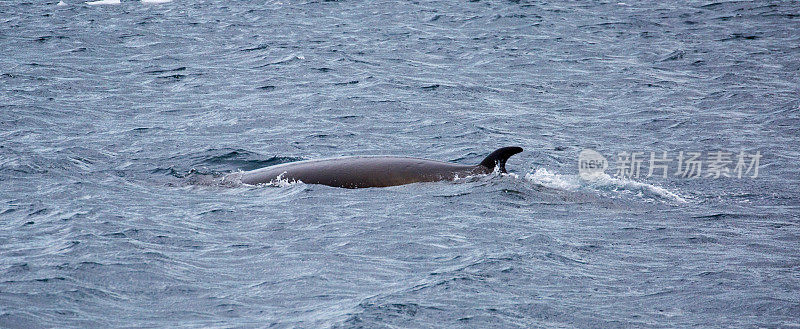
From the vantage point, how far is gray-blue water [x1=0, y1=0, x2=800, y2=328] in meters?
7.48

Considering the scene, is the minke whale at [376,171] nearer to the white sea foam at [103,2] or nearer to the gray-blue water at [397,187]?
the gray-blue water at [397,187]

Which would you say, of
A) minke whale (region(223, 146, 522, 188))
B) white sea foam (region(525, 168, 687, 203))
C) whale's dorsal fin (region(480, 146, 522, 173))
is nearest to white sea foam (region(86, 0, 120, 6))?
minke whale (region(223, 146, 522, 188))

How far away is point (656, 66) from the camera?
64.1 ft

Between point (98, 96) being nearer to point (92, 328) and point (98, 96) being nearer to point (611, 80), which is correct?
point (611, 80)

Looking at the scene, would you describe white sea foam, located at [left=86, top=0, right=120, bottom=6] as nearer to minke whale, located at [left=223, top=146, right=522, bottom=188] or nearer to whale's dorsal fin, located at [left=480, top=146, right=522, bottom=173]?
minke whale, located at [left=223, top=146, right=522, bottom=188]

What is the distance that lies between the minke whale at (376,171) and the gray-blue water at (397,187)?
0.18 meters

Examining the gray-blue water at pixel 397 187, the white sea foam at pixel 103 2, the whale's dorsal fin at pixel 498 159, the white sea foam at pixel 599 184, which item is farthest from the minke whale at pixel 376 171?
the white sea foam at pixel 103 2

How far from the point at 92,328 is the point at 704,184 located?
745 cm

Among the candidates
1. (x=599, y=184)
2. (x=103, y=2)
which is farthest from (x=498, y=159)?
(x=103, y=2)

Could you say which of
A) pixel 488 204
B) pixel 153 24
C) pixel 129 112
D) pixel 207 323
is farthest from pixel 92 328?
pixel 153 24

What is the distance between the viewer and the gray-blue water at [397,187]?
7477 mm

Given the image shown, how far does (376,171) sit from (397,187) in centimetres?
35

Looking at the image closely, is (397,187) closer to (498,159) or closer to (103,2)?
(498,159)

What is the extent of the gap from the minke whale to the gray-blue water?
18 cm
